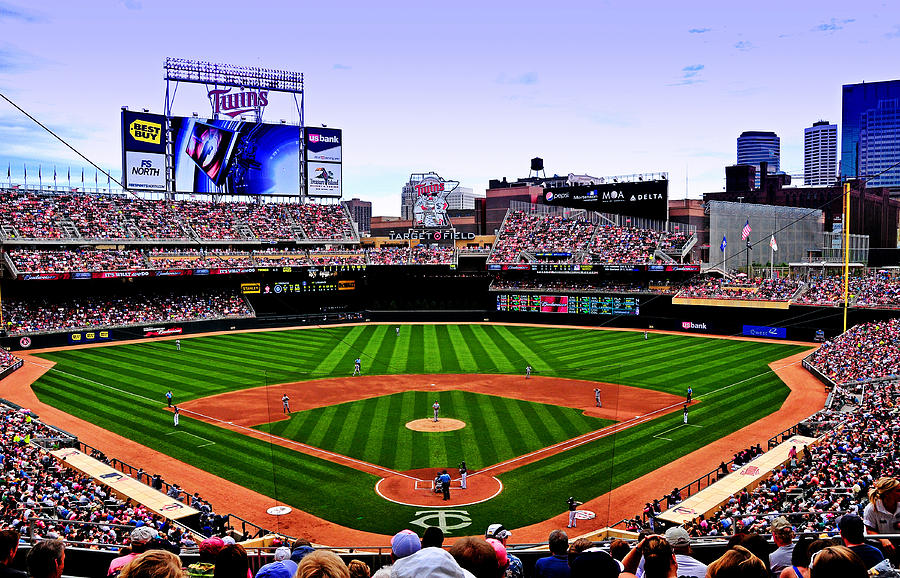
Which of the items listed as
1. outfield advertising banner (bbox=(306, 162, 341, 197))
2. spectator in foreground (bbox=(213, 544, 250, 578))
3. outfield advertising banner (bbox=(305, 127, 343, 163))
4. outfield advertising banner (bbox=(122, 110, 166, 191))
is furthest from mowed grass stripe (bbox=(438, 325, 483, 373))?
spectator in foreground (bbox=(213, 544, 250, 578))

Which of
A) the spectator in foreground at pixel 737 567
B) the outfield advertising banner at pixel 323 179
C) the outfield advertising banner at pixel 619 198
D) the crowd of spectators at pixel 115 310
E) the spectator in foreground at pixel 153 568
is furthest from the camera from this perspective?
the outfield advertising banner at pixel 323 179

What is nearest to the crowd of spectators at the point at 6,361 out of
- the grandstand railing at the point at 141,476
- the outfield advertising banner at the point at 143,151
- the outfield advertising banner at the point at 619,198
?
the grandstand railing at the point at 141,476

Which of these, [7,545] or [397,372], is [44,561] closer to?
[7,545]

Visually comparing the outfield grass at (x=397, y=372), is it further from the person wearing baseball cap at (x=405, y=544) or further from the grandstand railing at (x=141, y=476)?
the person wearing baseball cap at (x=405, y=544)

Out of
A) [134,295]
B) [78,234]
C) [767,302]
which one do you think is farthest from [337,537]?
[78,234]

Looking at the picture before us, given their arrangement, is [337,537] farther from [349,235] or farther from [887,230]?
[887,230]

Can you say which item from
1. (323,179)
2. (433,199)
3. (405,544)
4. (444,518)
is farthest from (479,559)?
(323,179)
